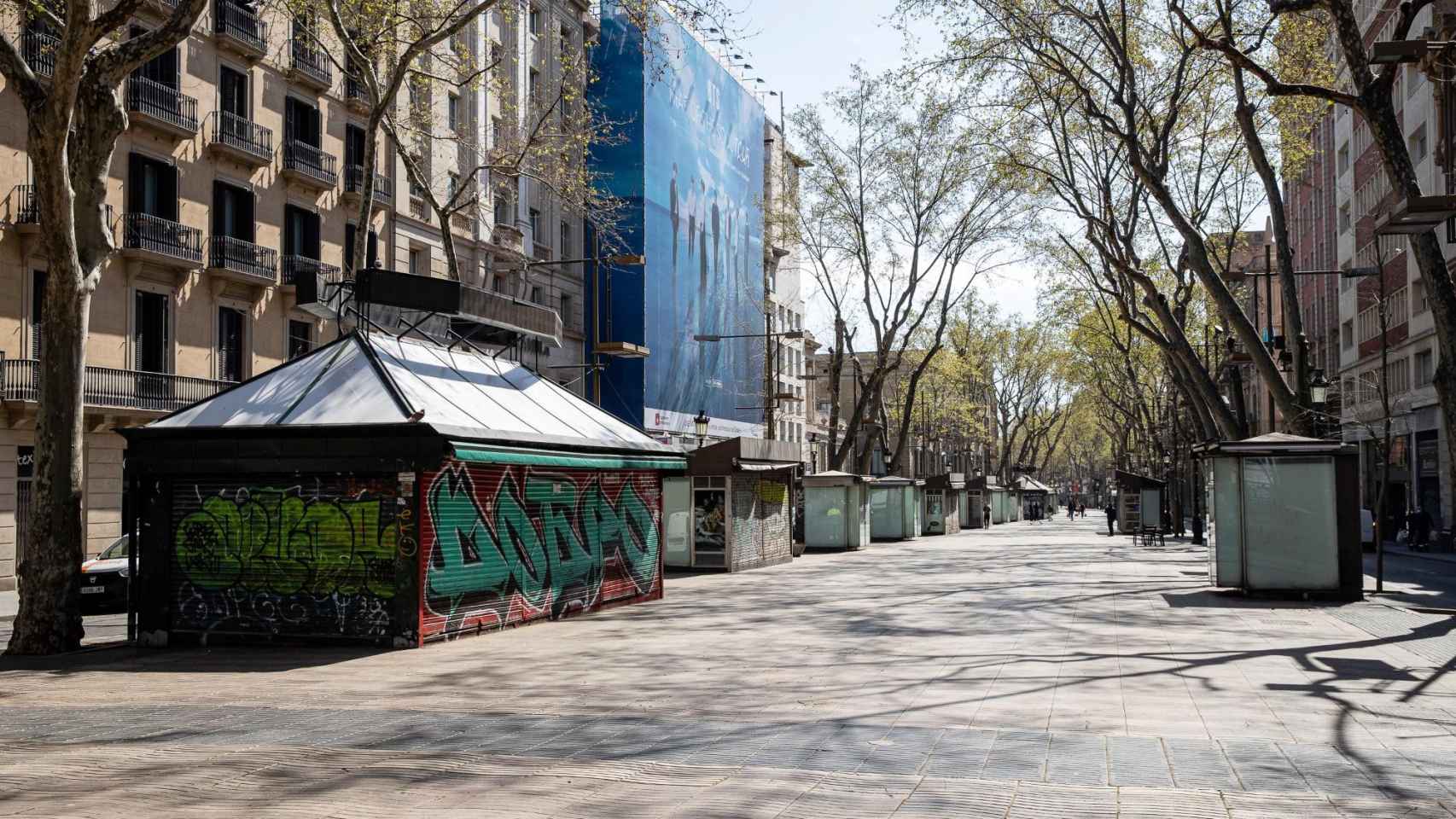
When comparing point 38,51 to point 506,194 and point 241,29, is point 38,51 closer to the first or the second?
point 241,29

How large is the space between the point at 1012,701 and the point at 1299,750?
7.53 feet

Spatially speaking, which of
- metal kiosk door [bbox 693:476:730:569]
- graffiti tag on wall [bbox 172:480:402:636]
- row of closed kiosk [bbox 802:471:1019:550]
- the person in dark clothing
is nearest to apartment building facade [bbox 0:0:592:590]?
metal kiosk door [bbox 693:476:730:569]

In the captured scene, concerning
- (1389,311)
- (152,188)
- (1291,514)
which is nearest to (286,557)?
(1291,514)

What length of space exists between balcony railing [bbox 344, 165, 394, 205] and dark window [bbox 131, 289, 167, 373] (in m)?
7.53

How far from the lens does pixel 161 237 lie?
28.7m

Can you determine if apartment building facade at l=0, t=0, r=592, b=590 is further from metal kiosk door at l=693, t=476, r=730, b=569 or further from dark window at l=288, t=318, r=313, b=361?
metal kiosk door at l=693, t=476, r=730, b=569

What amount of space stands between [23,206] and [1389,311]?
41.4 metres

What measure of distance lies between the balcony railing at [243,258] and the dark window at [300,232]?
3.59ft

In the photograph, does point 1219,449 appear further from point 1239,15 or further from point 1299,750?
point 1299,750

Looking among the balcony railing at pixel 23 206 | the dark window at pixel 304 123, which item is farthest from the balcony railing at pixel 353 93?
the balcony railing at pixel 23 206

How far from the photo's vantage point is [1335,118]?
5128cm

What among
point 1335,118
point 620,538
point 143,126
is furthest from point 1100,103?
point 1335,118

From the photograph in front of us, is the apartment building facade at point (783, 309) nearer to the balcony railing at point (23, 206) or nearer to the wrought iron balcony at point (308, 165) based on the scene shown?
the wrought iron balcony at point (308, 165)

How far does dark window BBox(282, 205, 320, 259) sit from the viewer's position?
33406mm
